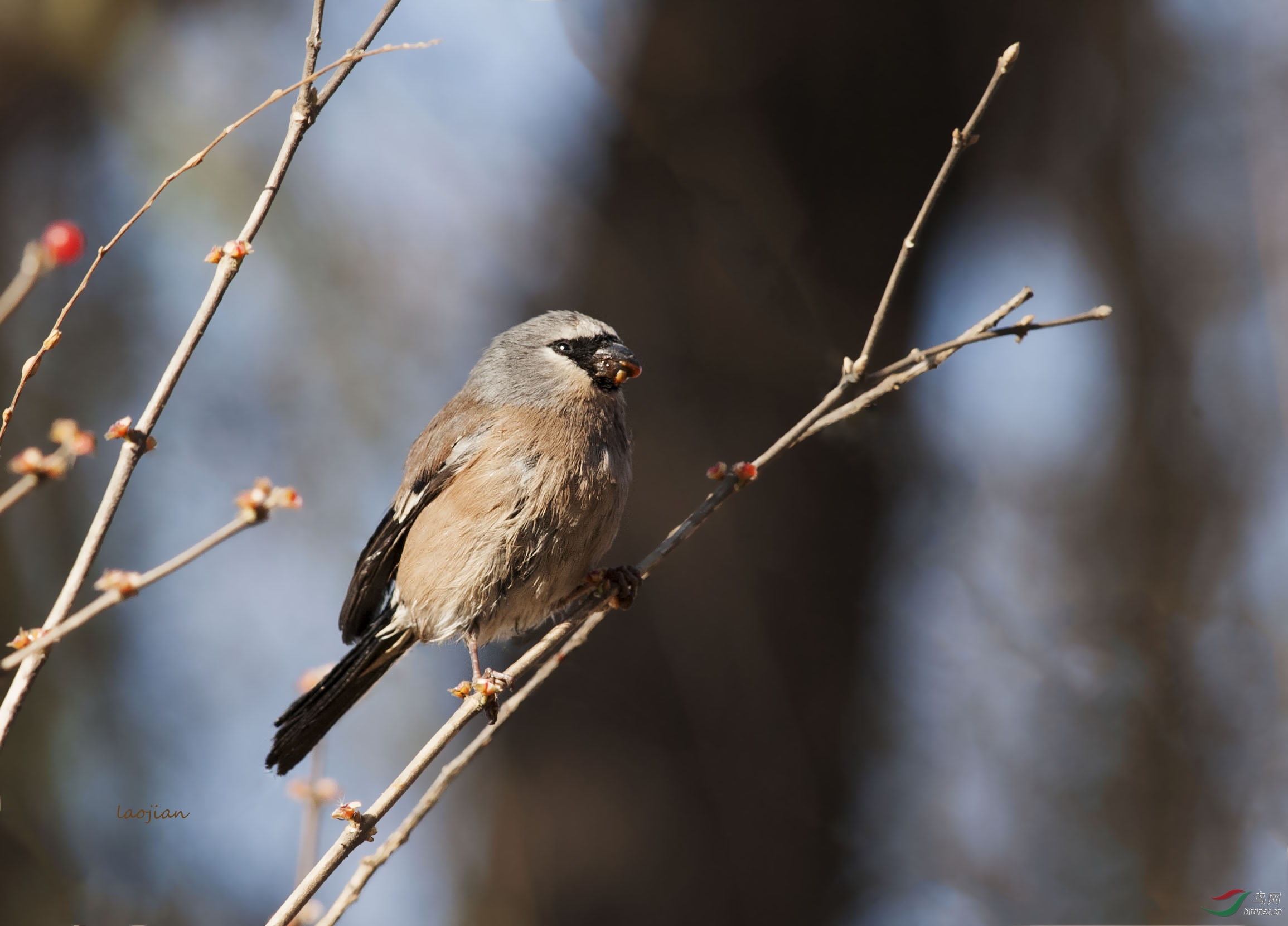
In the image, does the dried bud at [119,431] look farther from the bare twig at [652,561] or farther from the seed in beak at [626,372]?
the seed in beak at [626,372]

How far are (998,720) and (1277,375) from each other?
2.20 m

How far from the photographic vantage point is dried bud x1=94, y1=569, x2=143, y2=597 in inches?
48.3

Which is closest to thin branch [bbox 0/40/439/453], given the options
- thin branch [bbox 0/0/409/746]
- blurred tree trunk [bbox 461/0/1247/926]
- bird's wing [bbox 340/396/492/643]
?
thin branch [bbox 0/0/409/746]

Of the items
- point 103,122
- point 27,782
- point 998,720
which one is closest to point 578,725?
point 998,720

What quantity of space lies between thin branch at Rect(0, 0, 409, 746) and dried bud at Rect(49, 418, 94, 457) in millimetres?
228

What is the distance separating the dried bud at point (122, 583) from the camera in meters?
1.23

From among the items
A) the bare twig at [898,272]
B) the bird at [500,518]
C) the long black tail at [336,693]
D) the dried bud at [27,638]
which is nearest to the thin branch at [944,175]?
the bare twig at [898,272]

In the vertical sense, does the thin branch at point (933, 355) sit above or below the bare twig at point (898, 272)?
below

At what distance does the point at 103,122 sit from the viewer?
6672 mm

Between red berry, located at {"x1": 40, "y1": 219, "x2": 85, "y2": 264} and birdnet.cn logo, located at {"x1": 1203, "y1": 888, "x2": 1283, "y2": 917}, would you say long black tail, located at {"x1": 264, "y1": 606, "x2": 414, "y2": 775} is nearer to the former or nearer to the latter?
red berry, located at {"x1": 40, "y1": 219, "x2": 85, "y2": 264}

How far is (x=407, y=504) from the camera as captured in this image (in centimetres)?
374

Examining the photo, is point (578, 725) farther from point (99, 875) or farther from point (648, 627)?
point (99, 875)

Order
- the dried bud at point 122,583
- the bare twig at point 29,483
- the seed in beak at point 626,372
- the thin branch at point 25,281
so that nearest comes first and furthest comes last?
the thin branch at point 25,281 → the bare twig at point 29,483 → the dried bud at point 122,583 → the seed in beak at point 626,372

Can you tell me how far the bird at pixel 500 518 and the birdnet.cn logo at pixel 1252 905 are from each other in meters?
3.31
